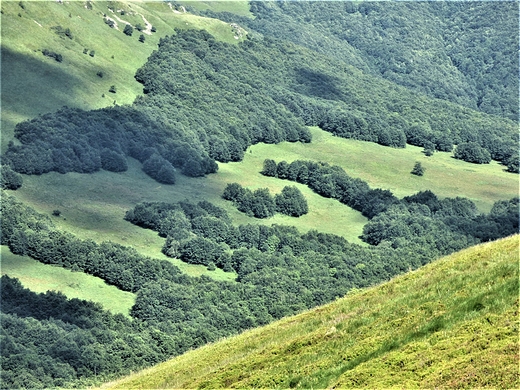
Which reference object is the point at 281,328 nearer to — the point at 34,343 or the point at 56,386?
the point at 56,386

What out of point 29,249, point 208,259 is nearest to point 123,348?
point 29,249

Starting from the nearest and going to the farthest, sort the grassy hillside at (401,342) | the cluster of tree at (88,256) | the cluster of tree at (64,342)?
1. the grassy hillside at (401,342)
2. the cluster of tree at (64,342)
3. the cluster of tree at (88,256)

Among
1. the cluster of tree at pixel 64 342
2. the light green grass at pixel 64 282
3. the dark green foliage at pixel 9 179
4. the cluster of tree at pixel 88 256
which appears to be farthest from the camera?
the dark green foliage at pixel 9 179

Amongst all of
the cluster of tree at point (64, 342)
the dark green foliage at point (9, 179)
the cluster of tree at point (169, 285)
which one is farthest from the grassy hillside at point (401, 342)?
the dark green foliage at point (9, 179)

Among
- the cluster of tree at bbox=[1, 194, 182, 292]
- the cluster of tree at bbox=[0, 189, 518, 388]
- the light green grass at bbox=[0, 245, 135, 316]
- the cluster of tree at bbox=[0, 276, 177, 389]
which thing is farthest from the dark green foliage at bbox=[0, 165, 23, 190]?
the cluster of tree at bbox=[0, 276, 177, 389]

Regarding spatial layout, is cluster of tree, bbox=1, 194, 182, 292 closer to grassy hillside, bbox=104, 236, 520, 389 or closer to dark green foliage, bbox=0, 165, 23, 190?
dark green foliage, bbox=0, 165, 23, 190

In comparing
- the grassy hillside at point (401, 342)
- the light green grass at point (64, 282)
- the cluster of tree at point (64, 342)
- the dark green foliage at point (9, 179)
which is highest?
the grassy hillside at point (401, 342)

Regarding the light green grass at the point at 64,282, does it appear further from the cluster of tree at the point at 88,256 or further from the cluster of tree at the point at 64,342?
the cluster of tree at the point at 64,342

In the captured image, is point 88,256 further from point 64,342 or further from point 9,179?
point 9,179
